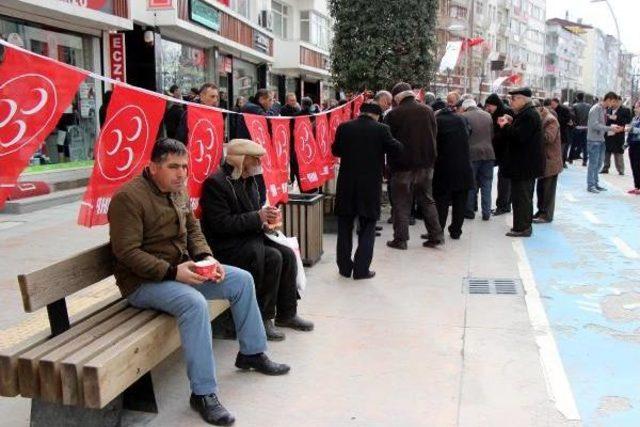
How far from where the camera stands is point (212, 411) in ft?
11.5

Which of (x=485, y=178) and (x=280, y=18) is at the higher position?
(x=280, y=18)

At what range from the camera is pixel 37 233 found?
8195mm

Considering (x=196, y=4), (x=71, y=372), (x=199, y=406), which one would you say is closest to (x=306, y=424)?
(x=199, y=406)

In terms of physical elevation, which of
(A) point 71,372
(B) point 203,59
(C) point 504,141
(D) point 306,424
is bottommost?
(D) point 306,424

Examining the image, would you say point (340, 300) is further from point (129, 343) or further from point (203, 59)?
point (203, 59)

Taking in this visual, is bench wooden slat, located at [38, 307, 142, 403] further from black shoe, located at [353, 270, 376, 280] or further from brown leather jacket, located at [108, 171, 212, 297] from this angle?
black shoe, located at [353, 270, 376, 280]

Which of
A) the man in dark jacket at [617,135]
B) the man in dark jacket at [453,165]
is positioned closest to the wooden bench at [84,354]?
the man in dark jacket at [453,165]

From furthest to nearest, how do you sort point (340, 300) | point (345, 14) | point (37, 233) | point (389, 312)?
1. point (345, 14)
2. point (37, 233)
3. point (340, 300)
4. point (389, 312)

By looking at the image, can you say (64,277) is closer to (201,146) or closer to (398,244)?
(201,146)

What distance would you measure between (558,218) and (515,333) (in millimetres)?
5689

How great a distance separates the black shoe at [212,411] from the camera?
3.48 m

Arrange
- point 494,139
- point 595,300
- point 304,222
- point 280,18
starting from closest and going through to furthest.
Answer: point 595,300 → point 304,222 → point 494,139 → point 280,18

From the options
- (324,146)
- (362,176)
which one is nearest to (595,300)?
(362,176)

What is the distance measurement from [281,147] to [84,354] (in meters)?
3.95
